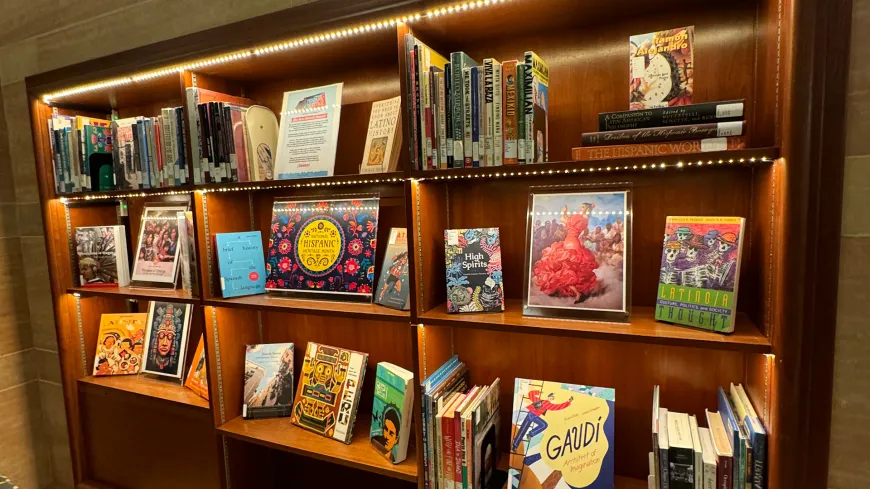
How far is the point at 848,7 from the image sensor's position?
0.92 m

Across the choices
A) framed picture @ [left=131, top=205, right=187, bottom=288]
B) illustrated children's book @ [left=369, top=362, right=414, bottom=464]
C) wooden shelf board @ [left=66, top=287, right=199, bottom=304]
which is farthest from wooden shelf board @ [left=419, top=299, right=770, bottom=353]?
framed picture @ [left=131, top=205, right=187, bottom=288]

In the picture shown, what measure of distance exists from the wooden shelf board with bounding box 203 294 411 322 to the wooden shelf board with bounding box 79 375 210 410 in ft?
1.39

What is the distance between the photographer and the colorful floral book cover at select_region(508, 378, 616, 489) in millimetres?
1255

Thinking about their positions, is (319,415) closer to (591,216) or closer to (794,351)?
(591,216)

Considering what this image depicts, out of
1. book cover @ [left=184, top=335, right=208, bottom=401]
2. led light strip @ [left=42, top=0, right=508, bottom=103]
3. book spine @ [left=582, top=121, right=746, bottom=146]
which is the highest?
led light strip @ [left=42, top=0, right=508, bottom=103]

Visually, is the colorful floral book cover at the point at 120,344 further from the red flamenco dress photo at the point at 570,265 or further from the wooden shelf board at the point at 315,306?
the red flamenco dress photo at the point at 570,265

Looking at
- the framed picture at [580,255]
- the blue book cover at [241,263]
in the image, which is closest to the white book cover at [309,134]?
the blue book cover at [241,263]

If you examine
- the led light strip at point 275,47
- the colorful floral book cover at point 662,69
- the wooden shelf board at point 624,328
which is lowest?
the wooden shelf board at point 624,328

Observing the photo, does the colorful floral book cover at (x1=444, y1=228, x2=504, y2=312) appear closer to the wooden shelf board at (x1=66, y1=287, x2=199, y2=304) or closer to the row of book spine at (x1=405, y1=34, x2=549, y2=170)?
the row of book spine at (x1=405, y1=34, x2=549, y2=170)

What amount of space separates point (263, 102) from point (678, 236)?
5.08 ft

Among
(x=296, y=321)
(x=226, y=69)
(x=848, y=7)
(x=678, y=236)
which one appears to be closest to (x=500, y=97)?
(x=678, y=236)

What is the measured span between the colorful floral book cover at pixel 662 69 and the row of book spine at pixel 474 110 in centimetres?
23

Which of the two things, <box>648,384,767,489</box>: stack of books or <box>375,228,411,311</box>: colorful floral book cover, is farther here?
<box>375,228,411,311</box>: colorful floral book cover

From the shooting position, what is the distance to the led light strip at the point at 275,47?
124 centimetres
